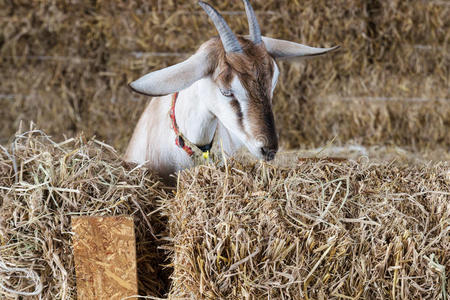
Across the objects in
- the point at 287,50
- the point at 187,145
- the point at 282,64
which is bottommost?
the point at 187,145

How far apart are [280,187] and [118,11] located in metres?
→ 3.06

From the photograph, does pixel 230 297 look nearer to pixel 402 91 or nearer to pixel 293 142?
pixel 293 142

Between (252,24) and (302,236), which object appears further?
(252,24)

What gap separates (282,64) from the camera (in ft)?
13.3

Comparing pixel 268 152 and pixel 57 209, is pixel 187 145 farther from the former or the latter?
pixel 57 209

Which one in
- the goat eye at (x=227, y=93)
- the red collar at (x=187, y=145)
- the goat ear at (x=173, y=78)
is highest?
the goat ear at (x=173, y=78)

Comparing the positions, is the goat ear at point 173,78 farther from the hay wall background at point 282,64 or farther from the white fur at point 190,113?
the hay wall background at point 282,64

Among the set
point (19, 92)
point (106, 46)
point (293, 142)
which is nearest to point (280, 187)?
point (293, 142)

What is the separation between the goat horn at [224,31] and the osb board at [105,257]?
974 mm

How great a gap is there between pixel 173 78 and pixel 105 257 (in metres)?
0.88

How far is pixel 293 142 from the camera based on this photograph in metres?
4.23

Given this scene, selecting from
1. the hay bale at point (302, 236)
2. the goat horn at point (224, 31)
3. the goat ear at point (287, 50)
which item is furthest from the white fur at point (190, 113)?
the hay bale at point (302, 236)

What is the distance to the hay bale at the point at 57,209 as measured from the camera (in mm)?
1604

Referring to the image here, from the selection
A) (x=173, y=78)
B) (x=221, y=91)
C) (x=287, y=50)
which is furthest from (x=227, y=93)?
(x=287, y=50)
